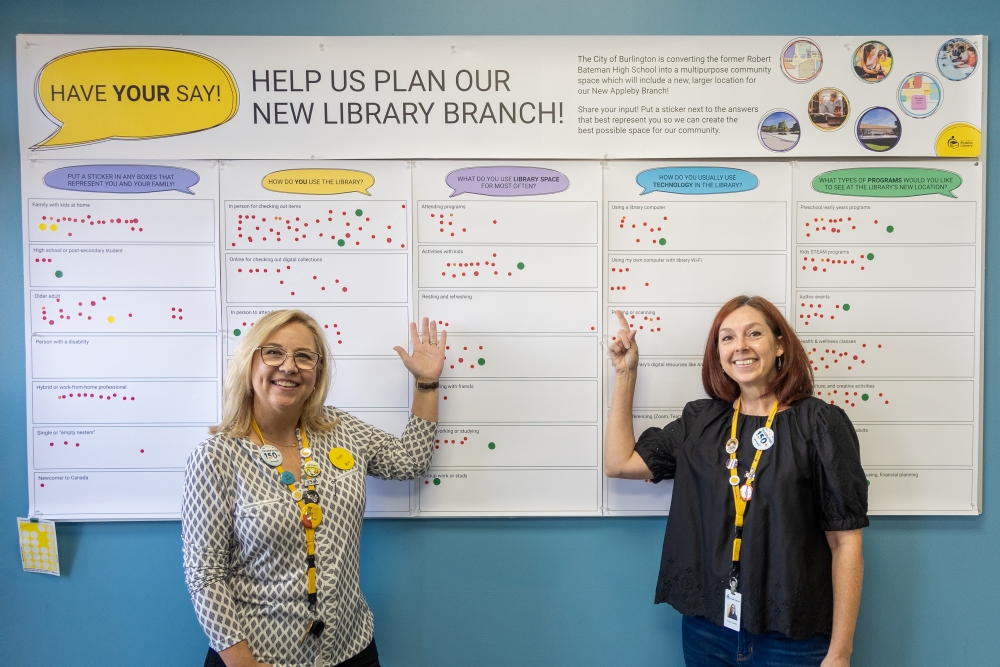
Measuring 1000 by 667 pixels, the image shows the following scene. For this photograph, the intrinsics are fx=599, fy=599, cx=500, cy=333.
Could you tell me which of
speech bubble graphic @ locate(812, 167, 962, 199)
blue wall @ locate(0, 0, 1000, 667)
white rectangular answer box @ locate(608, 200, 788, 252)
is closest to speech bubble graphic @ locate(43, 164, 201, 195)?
blue wall @ locate(0, 0, 1000, 667)

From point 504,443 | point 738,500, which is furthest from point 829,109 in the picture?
point 504,443

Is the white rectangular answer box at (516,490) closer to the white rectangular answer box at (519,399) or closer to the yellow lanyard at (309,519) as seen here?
the white rectangular answer box at (519,399)

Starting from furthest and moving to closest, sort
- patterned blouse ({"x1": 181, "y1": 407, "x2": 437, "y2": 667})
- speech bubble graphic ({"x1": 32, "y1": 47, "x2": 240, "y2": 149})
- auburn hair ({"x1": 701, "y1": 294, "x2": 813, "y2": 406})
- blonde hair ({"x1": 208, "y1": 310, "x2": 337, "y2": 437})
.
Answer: speech bubble graphic ({"x1": 32, "y1": 47, "x2": 240, "y2": 149}), auburn hair ({"x1": 701, "y1": 294, "x2": 813, "y2": 406}), blonde hair ({"x1": 208, "y1": 310, "x2": 337, "y2": 437}), patterned blouse ({"x1": 181, "y1": 407, "x2": 437, "y2": 667})

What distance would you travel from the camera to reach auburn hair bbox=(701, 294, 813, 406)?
1.67 meters

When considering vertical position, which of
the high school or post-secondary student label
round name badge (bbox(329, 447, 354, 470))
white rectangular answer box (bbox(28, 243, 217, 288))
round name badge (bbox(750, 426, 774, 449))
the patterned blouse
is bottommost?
the high school or post-secondary student label

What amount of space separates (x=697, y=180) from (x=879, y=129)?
617 mm

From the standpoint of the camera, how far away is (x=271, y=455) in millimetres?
1522

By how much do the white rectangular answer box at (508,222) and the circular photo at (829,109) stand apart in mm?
777

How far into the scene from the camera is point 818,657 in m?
1.59

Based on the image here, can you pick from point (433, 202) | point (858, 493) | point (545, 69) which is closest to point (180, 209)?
point (433, 202)

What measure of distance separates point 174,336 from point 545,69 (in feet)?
4.89

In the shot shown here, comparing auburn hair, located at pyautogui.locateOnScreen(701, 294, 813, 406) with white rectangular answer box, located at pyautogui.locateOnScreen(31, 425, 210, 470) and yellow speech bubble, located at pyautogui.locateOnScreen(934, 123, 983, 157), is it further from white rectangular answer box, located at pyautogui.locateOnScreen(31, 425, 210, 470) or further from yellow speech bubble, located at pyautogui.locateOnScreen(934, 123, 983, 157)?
white rectangular answer box, located at pyautogui.locateOnScreen(31, 425, 210, 470)

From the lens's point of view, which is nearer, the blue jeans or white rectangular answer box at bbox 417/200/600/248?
the blue jeans

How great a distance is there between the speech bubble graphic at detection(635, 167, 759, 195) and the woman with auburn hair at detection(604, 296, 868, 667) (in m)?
0.42
